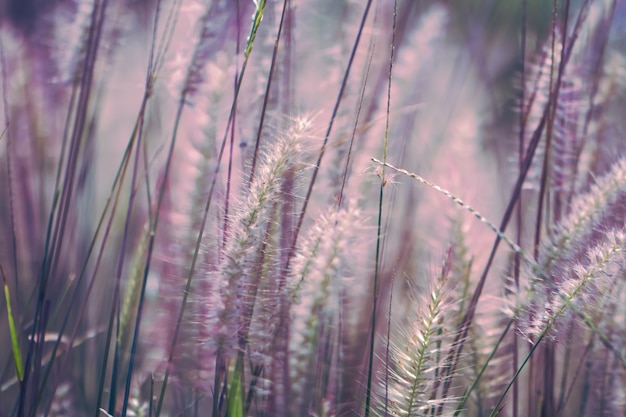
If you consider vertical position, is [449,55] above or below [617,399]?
above

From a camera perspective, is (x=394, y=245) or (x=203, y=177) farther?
(x=394, y=245)

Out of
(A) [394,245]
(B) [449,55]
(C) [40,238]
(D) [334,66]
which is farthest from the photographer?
(B) [449,55]

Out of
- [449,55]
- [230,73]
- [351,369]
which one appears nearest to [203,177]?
[230,73]

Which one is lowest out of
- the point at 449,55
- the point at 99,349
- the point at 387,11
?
the point at 99,349

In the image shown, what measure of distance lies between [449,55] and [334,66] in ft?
2.44

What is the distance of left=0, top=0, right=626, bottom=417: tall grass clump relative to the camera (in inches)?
19.9

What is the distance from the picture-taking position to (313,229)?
54cm

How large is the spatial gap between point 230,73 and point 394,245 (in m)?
0.42

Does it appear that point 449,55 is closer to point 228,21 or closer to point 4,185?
point 228,21

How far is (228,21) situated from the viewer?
725mm

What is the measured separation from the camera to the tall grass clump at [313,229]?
1.66 feet

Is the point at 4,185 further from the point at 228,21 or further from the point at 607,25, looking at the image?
the point at 607,25

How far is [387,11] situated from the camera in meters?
0.92

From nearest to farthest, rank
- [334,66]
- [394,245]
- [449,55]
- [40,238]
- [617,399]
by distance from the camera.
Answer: [617,399] < [334,66] < [40,238] < [394,245] < [449,55]
